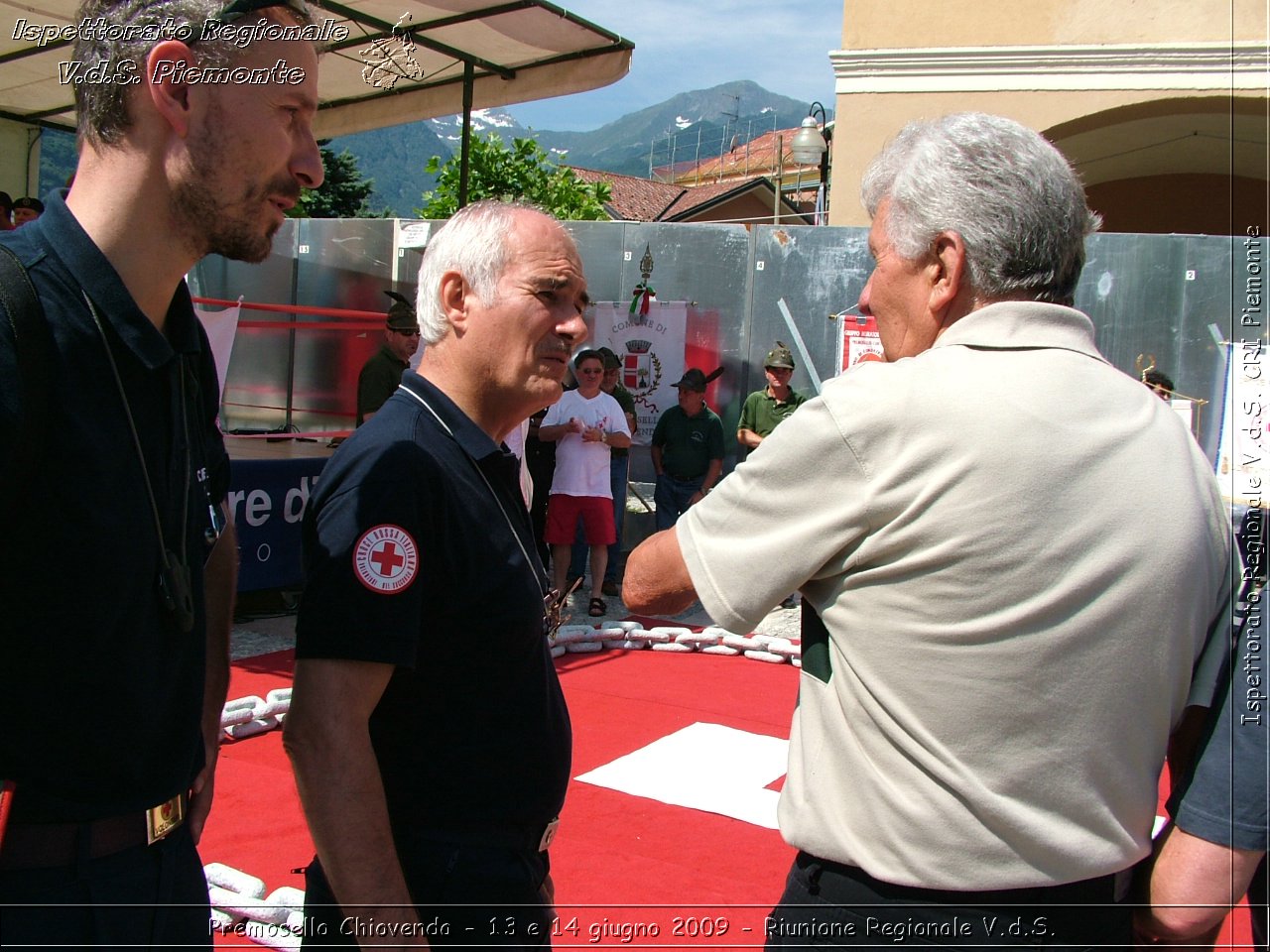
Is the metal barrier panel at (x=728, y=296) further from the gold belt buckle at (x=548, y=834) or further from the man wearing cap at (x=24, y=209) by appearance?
the gold belt buckle at (x=548, y=834)

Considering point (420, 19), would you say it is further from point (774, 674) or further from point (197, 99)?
point (197, 99)

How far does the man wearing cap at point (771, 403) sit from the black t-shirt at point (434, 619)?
763 centimetres

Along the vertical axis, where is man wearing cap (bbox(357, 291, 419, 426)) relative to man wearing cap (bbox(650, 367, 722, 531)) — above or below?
above

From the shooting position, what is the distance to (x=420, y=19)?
7980mm

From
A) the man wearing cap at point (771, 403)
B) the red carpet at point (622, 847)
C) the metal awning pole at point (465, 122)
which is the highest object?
the metal awning pole at point (465, 122)

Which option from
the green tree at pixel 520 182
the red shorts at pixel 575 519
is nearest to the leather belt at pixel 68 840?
the red shorts at pixel 575 519

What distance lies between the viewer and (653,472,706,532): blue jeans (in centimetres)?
952

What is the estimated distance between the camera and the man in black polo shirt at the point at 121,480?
137 cm

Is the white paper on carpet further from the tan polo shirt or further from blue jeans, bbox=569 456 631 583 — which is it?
blue jeans, bbox=569 456 631 583

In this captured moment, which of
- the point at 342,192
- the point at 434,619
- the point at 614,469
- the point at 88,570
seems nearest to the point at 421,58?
the point at 614,469

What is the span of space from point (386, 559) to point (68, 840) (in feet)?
1.84

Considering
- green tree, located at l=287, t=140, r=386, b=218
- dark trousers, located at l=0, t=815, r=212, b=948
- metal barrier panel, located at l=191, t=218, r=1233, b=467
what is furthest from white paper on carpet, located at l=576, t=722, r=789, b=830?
green tree, located at l=287, t=140, r=386, b=218

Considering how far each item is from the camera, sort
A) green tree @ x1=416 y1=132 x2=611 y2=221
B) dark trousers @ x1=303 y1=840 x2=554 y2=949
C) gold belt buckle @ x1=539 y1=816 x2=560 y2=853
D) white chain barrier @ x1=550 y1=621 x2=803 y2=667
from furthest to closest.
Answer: green tree @ x1=416 y1=132 x2=611 y2=221, white chain barrier @ x1=550 y1=621 x2=803 y2=667, gold belt buckle @ x1=539 y1=816 x2=560 y2=853, dark trousers @ x1=303 y1=840 x2=554 y2=949

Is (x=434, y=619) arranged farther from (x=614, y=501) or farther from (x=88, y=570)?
(x=614, y=501)
